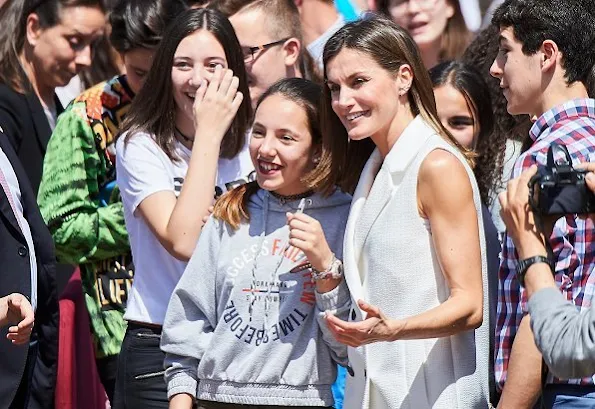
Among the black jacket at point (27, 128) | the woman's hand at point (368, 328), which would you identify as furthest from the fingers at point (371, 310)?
the black jacket at point (27, 128)

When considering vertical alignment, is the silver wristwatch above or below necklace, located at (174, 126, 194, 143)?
below

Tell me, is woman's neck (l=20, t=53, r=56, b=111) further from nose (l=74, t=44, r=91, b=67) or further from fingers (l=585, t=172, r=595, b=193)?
fingers (l=585, t=172, r=595, b=193)

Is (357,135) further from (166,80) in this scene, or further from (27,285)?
(27,285)

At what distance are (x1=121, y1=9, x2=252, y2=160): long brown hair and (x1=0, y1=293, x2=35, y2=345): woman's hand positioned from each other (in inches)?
32.2

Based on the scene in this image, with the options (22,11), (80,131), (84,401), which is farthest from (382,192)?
(22,11)

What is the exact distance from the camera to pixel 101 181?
472 centimetres

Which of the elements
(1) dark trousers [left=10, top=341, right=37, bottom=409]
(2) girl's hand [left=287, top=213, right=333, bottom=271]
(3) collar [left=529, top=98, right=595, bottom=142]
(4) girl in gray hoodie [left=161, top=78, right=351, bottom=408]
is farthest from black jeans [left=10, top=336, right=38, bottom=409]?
(3) collar [left=529, top=98, right=595, bottom=142]

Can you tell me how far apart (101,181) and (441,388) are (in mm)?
1948

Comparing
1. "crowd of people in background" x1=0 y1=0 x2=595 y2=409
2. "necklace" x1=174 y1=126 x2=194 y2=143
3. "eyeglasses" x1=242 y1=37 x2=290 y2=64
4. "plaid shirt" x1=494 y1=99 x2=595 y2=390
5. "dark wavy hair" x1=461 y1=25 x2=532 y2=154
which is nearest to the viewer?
"plaid shirt" x1=494 y1=99 x2=595 y2=390

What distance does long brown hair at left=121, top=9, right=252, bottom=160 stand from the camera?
4.31 m

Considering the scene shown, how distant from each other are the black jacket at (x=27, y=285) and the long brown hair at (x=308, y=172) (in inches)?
30.5

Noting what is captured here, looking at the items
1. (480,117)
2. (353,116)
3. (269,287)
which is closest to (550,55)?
(353,116)

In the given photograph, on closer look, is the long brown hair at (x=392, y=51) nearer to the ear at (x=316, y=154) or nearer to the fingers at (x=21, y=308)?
the ear at (x=316, y=154)

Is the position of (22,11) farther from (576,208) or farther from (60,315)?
(576,208)
